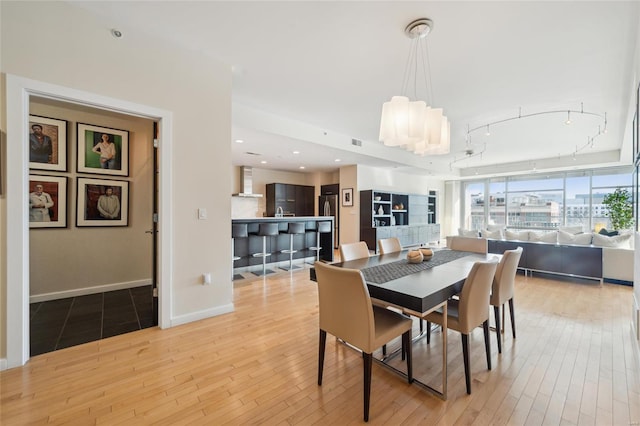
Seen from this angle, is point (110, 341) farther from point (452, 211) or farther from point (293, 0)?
point (452, 211)

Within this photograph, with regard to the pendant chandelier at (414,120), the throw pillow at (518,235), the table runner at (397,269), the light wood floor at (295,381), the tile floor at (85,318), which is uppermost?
the pendant chandelier at (414,120)

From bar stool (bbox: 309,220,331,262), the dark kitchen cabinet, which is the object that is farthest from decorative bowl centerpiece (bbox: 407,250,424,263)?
the dark kitchen cabinet

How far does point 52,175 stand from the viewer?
349 centimetres

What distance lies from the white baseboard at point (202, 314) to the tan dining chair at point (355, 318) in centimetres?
164

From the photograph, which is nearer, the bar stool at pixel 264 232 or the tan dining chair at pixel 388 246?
the tan dining chair at pixel 388 246

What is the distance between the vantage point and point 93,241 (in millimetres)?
3824

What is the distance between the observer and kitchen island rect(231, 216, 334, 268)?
4.92 metres

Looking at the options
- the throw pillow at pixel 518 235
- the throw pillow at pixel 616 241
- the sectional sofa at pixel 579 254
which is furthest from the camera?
the throw pillow at pixel 518 235

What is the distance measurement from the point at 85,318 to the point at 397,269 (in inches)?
134

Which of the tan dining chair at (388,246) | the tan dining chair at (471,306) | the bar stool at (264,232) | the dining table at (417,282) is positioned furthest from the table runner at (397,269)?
the bar stool at (264,232)

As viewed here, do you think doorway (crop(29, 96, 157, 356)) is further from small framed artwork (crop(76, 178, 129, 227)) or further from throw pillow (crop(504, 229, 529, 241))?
throw pillow (crop(504, 229, 529, 241))

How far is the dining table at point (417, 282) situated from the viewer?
1644 millimetres

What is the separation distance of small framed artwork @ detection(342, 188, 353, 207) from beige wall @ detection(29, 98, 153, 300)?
482cm

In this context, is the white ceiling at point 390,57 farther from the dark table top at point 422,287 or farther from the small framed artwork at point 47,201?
the small framed artwork at point 47,201
